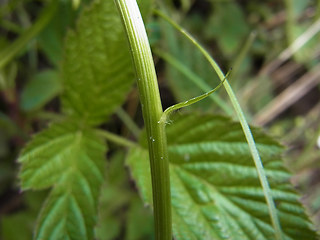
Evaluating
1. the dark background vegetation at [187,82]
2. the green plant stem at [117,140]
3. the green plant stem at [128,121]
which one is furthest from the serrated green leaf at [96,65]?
the green plant stem at [128,121]

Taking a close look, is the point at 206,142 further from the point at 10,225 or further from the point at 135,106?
the point at 10,225

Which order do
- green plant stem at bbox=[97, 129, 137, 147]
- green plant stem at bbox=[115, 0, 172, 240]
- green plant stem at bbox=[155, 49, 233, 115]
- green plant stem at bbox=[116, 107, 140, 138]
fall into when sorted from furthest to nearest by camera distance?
green plant stem at bbox=[116, 107, 140, 138] < green plant stem at bbox=[155, 49, 233, 115] < green plant stem at bbox=[97, 129, 137, 147] < green plant stem at bbox=[115, 0, 172, 240]

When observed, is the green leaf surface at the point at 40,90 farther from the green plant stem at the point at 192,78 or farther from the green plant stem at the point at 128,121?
the green plant stem at the point at 192,78

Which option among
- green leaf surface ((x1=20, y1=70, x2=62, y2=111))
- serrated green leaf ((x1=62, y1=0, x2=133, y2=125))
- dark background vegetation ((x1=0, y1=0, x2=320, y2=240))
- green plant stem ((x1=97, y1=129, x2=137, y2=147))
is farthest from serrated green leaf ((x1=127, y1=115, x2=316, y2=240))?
green leaf surface ((x1=20, y1=70, x2=62, y2=111))

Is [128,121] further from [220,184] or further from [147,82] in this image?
[147,82]

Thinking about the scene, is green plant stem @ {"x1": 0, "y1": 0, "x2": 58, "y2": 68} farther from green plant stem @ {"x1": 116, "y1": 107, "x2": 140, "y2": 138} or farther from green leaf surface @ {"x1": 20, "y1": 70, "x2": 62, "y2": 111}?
green plant stem @ {"x1": 116, "y1": 107, "x2": 140, "y2": 138}
